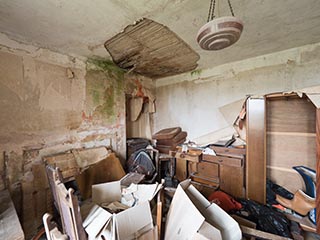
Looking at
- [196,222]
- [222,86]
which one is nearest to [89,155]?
[196,222]

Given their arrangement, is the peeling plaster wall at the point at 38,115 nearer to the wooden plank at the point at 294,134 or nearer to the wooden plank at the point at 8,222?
the wooden plank at the point at 8,222

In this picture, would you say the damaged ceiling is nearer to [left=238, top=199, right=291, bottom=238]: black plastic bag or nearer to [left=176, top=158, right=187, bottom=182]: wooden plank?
[left=176, top=158, right=187, bottom=182]: wooden plank

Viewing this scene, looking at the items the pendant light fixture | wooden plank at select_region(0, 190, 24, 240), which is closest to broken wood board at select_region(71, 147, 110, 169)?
wooden plank at select_region(0, 190, 24, 240)

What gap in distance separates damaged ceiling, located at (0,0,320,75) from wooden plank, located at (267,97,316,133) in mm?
877

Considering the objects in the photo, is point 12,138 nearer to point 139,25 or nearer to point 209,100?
point 139,25

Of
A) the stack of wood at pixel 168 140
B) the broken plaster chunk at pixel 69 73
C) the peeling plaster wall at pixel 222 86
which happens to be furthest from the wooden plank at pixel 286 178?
the broken plaster chunk at pixel 69 73

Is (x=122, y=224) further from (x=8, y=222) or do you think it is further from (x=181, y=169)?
(x=181, y=169)

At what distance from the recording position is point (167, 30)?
1.91m

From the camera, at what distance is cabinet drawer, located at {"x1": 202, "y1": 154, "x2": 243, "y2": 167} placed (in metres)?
2.37

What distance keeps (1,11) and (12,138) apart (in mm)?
1503

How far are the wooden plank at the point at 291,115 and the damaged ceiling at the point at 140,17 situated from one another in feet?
2.88

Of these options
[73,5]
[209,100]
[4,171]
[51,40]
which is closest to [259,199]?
[209,100]

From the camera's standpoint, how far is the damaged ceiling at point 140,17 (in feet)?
4.84

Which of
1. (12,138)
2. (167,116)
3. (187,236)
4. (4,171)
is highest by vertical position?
(167,116)
